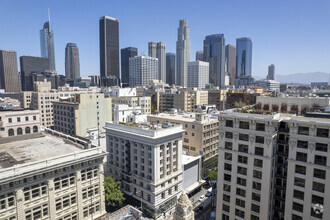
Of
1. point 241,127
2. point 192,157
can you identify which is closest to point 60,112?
point 192,157

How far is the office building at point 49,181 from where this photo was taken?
4131 centimetres

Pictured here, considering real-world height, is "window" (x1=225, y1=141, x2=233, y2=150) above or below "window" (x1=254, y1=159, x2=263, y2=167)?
above

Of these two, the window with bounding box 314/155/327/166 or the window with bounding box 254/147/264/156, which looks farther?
the window with bounding box 254/147/264/156

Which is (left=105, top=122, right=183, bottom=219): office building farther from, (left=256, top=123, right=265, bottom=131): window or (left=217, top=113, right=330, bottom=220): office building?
(left=256, top=123, right=265, bottom=131): window

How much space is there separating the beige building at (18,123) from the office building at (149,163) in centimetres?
2253

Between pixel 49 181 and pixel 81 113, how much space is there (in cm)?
6761

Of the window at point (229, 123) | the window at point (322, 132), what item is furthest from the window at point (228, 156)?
the window at point (322, 132)

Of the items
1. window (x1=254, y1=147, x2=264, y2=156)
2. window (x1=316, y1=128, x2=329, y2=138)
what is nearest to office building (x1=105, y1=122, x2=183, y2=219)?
window (x1=254, y1=147, x2=264, y2=156)

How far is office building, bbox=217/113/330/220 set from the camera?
4009cm

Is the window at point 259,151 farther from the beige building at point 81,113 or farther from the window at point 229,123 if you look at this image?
the beige building at point 81,113

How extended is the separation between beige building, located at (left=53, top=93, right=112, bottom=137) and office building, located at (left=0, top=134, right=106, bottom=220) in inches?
1898

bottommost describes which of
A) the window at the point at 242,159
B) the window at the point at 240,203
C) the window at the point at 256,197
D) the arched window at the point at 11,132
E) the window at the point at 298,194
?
the window at the point at 240,203

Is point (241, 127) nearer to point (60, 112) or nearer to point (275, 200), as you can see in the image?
point (275, 200)

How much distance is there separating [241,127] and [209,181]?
150ft
